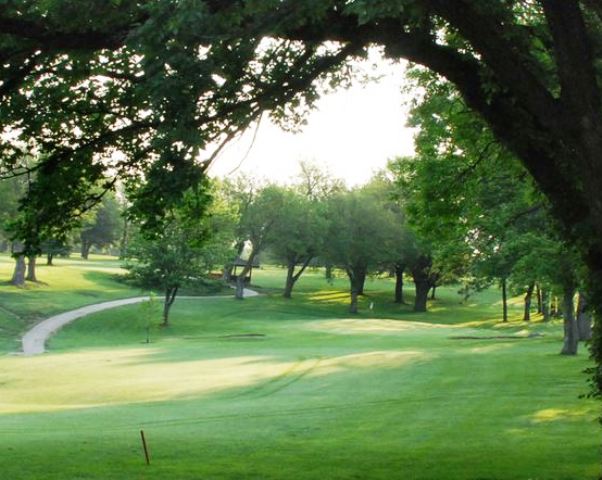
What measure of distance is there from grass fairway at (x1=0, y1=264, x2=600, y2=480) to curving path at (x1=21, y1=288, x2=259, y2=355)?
1393mm

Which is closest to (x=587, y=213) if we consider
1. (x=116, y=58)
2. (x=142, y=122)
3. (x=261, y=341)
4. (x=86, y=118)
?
(x=142, y=122)

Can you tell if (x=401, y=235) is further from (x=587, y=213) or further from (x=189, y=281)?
(x=587, y=213)

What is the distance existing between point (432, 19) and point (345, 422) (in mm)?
10140

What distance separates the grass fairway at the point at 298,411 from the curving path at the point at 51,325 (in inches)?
54.8

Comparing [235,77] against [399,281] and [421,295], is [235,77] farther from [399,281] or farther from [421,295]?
[399,281]

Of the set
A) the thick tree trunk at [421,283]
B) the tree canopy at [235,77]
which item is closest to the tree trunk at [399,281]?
the thick tree trunk at [421,283]

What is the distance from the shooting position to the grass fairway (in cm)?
1202

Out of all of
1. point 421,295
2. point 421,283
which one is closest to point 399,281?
point 421,283

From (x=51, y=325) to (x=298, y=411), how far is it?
40.6m

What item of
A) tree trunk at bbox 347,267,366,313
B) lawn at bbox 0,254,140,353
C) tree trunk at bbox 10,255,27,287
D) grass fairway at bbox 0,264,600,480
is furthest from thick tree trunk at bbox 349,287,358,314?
tree trunk at bbox 10,255,27,287

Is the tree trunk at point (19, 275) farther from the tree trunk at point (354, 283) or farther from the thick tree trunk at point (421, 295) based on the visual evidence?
the thick tree trunk at point (421, 295)

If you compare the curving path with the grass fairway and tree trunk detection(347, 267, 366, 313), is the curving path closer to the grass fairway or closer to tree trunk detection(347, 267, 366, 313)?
the grass fairway

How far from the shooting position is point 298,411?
20359 mm

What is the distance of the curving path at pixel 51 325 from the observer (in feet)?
151
